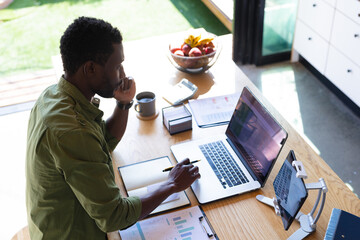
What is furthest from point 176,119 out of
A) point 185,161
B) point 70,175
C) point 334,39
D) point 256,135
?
point 334,39

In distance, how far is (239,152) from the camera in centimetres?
178

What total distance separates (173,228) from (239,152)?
457 millimetres

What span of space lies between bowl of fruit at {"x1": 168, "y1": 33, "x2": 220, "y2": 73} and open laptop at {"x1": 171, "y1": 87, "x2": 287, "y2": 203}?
0.50m

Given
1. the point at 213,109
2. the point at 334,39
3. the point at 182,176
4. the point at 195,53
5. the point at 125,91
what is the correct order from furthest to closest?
the point at 334,39 → the point at 195,53 → the point at 213,109 → the point at 125,91 → the point at 182,176

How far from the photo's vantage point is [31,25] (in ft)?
15.5

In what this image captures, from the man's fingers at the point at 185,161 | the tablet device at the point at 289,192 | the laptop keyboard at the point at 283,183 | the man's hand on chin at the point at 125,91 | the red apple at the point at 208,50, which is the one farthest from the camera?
the red apple at the point at 208,50

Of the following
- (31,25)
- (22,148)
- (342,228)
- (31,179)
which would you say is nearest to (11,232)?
(22,148)

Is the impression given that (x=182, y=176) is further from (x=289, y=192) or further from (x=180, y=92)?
(x=180, y=92)

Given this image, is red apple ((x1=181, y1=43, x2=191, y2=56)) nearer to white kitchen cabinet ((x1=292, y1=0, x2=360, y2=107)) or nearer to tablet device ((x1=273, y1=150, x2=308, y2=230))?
tablet device ((x1=273, y1=150, x2=308, y2=230))

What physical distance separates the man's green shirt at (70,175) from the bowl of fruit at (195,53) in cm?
79

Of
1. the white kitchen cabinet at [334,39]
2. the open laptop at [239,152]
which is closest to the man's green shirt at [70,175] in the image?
the open laptop at [239,152]

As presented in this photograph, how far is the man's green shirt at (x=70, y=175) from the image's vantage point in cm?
136

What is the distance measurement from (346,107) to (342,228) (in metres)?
2.25

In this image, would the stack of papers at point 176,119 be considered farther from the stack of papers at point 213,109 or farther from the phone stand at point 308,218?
the phone stand at point 308,218
